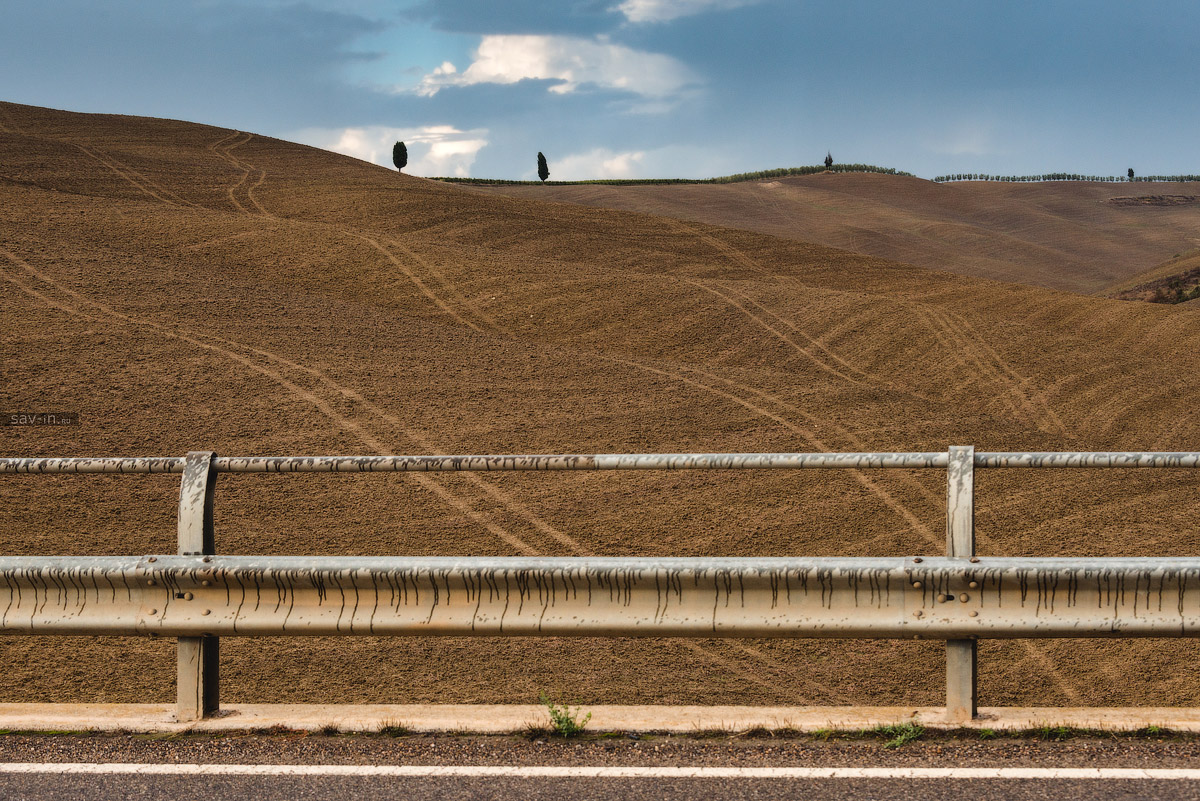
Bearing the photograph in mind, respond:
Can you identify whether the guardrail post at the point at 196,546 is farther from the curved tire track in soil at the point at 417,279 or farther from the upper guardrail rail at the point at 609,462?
the curved tire track in soil at the point at 417,279

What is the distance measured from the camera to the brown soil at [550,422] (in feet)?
25.1

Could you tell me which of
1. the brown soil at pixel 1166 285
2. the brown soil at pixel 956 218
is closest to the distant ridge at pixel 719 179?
the brown soil at pixel 956 218

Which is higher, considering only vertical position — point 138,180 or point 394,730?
point 138,180

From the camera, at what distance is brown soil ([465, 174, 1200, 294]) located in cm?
5544

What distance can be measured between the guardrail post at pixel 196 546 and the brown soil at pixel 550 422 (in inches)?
109

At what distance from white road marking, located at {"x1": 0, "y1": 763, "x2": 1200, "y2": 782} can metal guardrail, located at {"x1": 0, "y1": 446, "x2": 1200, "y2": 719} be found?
1.39 ft

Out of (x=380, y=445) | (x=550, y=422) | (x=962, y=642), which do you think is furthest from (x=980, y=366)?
(x=962, y=642)

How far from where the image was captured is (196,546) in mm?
4453

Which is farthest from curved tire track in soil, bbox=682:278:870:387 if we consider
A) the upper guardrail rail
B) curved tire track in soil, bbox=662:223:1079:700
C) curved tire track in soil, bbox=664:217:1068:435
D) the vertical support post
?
the vertical support post

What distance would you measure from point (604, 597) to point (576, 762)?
2.19 feet

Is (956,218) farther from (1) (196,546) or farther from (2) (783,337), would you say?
(1) (196,546)

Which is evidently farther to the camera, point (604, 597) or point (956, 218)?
point (956, 218)

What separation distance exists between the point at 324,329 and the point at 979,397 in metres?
10.4

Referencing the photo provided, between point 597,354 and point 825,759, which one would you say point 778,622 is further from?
point 597,354
